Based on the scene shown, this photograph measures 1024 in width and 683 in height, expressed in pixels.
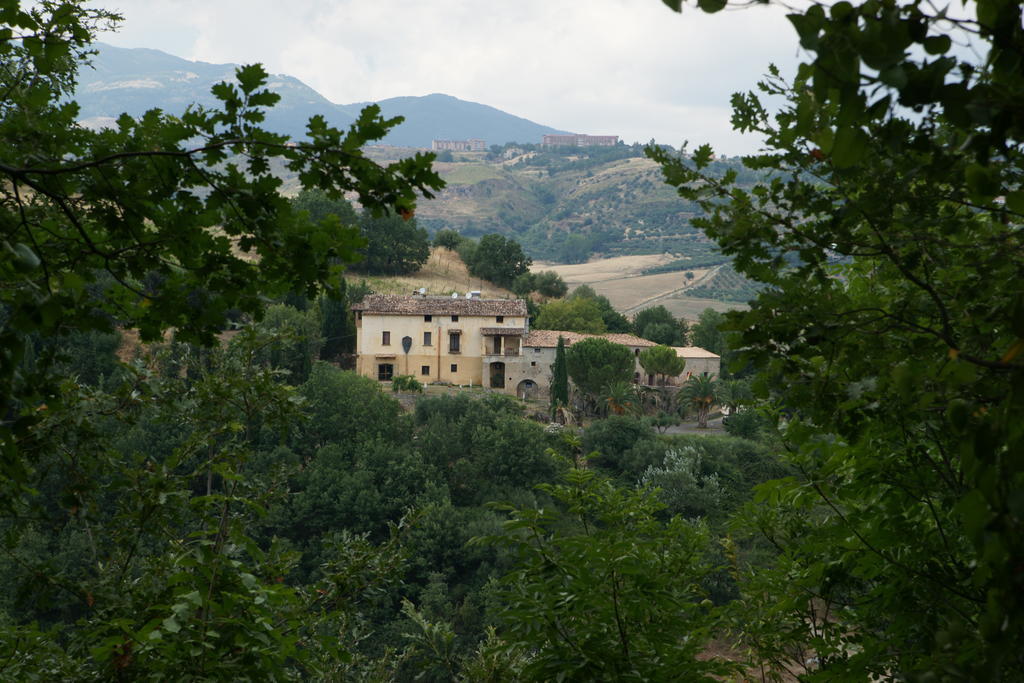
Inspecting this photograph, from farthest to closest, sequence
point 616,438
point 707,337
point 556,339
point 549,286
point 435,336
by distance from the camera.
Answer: point 549,286
point 707,337
point 556,339
point 435,336
point 616,438

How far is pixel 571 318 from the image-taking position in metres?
45.8

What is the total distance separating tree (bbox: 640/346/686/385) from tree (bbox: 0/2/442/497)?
38160 millimetres

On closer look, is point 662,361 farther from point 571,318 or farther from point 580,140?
point 580,140

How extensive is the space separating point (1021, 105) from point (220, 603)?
281 cm

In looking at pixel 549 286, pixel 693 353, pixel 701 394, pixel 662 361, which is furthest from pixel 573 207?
pixel 701 394

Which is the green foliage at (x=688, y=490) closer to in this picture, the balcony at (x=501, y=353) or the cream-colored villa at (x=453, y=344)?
the cream-colored villa at (x=453, y=344)

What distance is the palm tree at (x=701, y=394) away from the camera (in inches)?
1526

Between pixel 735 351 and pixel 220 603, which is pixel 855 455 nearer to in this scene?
pixel 735 351

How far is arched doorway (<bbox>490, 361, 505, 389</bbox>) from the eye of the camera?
3938cm

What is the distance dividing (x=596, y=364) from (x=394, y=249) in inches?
696

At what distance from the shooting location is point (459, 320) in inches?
1547

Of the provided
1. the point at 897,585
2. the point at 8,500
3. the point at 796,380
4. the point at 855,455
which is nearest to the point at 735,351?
the point at 796,380

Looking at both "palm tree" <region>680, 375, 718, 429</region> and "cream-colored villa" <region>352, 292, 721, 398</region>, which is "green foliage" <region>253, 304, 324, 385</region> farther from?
"palm tree" <region>680, 375, 718, 429</region>

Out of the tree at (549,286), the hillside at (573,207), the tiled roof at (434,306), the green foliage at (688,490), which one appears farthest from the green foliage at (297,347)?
the hillside at (573,207)
